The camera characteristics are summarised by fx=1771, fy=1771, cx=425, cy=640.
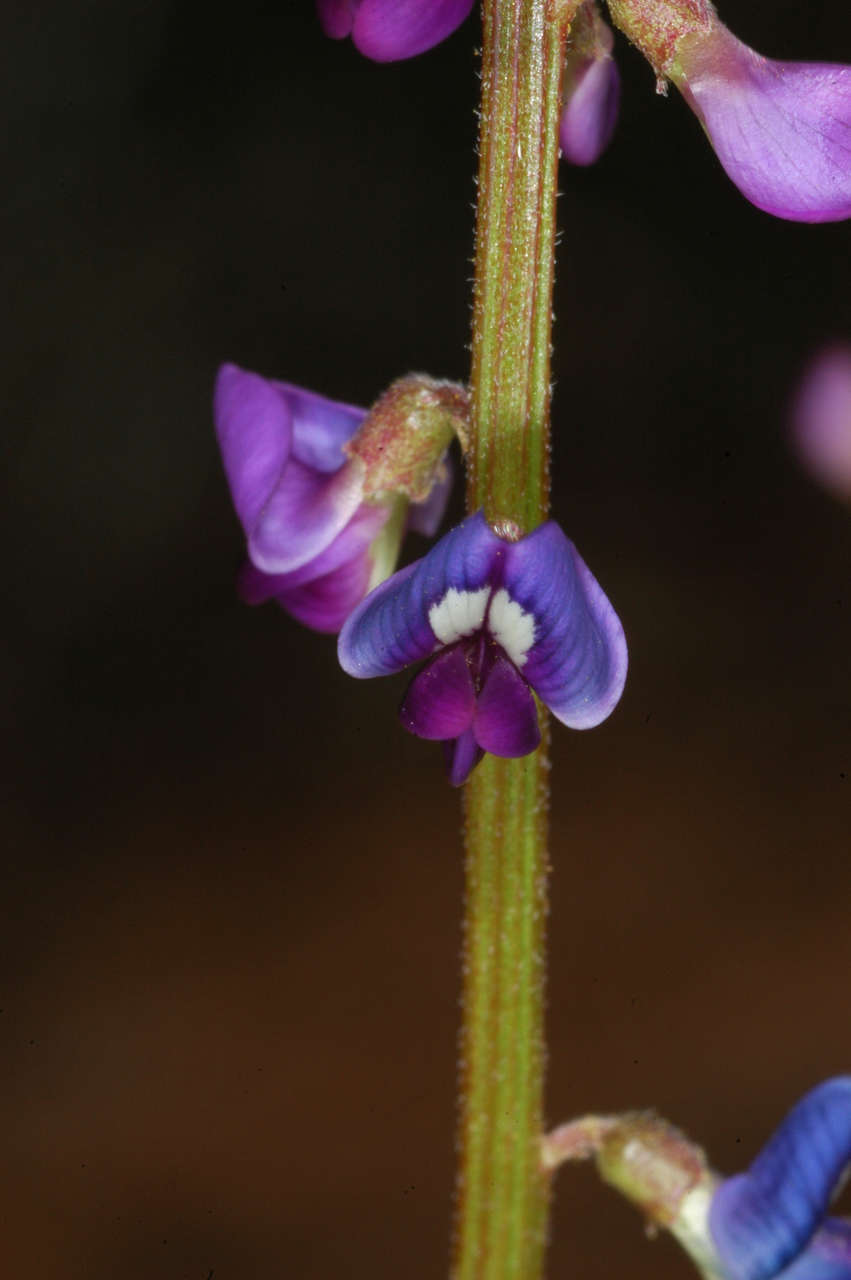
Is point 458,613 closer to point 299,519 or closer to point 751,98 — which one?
point 299,519

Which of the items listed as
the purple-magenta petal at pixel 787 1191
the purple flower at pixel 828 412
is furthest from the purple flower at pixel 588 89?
the purple-magenta petal at pixel 787 1191

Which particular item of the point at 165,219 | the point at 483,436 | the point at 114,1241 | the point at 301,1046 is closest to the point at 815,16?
the point at 165,219

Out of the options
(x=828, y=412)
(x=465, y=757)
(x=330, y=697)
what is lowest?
(x=465, y=757)

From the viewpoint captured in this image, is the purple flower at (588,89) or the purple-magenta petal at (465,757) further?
the purple flower at (588,89)

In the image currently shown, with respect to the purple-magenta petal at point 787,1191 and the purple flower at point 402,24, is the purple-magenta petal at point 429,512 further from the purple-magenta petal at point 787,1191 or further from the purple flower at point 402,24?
the purple-magenta petal at point 787,1191

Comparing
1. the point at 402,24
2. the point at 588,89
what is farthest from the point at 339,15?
the point at 588,89

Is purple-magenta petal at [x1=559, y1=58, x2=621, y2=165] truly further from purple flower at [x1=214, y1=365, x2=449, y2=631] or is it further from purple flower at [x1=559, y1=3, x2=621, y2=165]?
purple flower at [x1=214, y1=365, x2=449, y2=631]

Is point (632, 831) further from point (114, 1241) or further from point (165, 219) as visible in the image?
point (165, 219)
